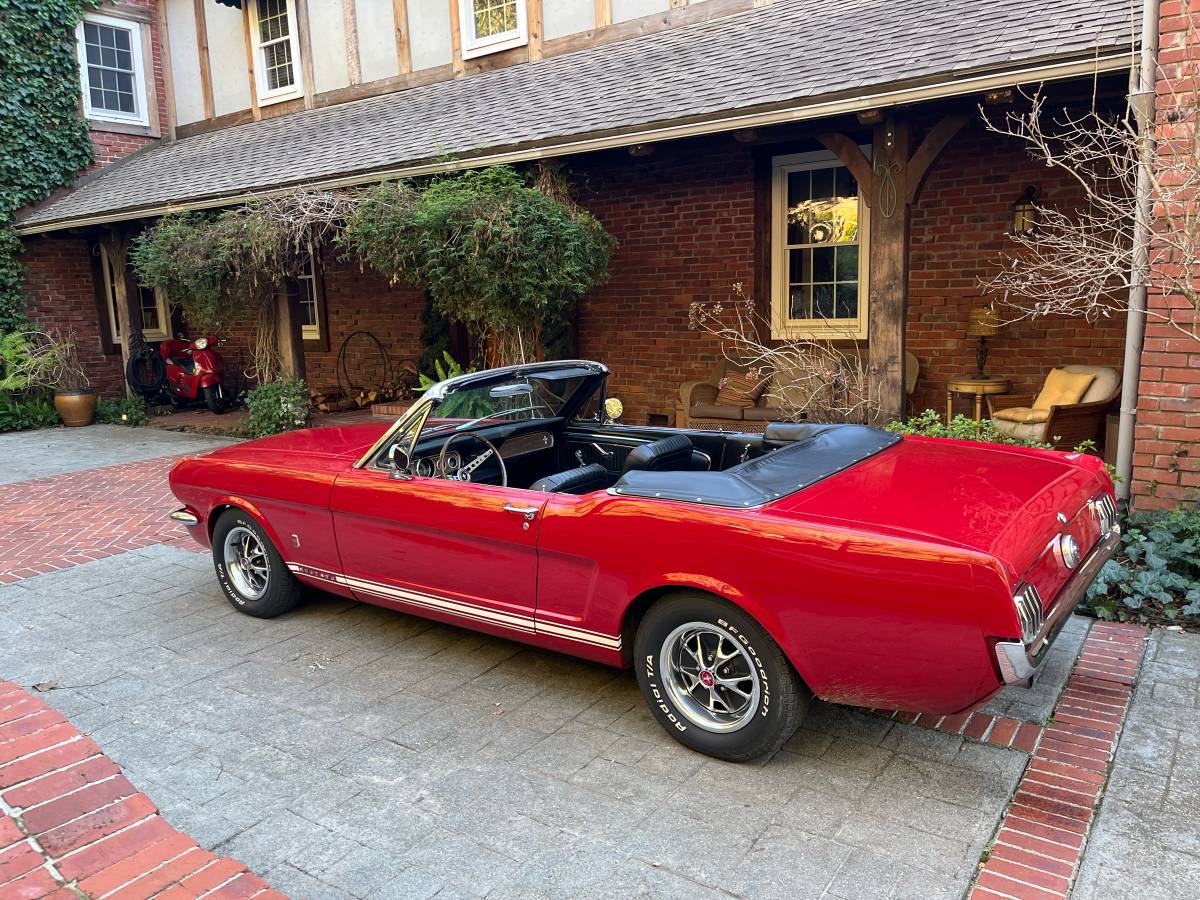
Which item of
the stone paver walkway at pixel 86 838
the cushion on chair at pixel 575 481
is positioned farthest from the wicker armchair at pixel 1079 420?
the stone paver walkway at pixel 86 838

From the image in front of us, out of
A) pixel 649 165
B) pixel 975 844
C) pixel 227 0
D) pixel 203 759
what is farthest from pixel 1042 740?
pixel 227 0

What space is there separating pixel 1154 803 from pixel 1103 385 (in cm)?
508

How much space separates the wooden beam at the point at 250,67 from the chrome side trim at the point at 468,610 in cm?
1191

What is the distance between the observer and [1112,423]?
6.50 meters

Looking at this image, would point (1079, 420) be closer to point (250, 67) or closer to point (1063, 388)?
point (1063, 388)

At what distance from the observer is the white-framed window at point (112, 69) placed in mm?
14070

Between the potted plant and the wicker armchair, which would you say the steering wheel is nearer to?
the wicker armchair

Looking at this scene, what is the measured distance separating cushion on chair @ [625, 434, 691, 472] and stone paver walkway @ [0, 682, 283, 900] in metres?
1.99

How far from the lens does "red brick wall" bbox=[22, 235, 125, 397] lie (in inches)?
540

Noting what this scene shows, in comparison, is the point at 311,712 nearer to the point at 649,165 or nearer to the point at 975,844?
the point at 975,844

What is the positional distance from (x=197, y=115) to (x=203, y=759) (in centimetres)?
1467

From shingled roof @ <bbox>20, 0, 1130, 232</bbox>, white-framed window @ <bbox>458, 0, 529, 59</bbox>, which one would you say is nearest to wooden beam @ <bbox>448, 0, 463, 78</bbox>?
white-framed window @ <bbox>458, 0, 529, 59</bbox>

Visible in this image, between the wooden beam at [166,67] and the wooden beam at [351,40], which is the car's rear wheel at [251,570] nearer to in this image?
the wooden beam at [351,40]

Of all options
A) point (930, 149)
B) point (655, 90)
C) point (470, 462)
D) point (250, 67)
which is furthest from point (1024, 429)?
point (250, 67)
